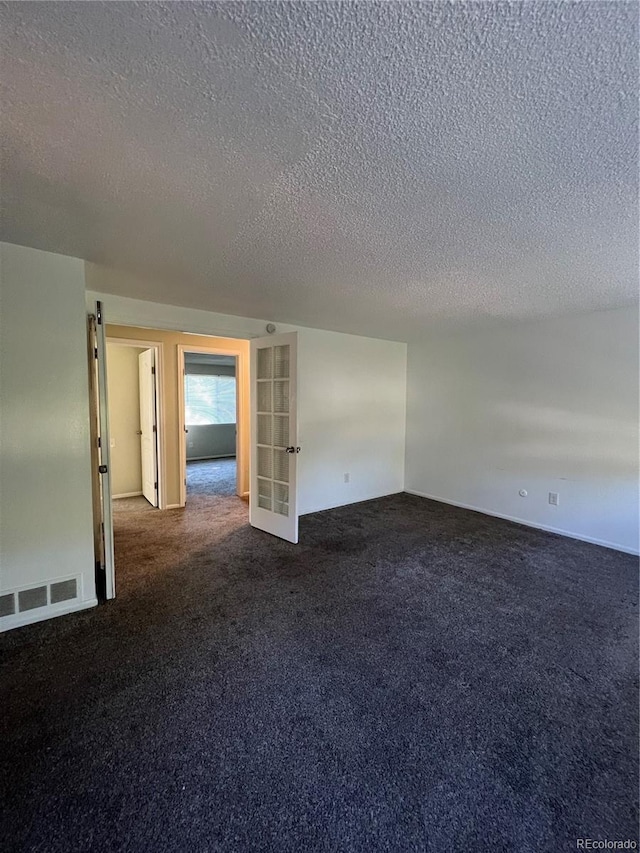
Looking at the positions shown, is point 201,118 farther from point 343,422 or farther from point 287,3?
point 343,422

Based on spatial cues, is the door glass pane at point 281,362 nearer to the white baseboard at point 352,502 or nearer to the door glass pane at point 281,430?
the door glass pane at point 281,430

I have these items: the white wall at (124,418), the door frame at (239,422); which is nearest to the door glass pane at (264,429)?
the door frame at (239,422)

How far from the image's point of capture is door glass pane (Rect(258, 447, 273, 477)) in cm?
394

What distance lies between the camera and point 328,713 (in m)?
1.67

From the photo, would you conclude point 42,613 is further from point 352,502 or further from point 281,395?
point 352,502

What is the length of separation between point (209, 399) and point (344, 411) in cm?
495

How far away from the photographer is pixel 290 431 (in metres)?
3.64

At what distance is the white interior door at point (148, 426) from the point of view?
4.90 m

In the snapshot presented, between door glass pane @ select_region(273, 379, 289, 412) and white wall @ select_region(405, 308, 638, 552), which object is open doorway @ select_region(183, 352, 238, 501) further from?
white wall @ select_region(405, 308, 638, 552)

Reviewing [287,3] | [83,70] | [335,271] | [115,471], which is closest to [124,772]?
[83,70]

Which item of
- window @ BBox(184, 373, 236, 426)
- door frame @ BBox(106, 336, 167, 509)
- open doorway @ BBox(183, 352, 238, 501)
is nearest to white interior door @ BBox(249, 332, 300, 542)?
door frame @ BBox(106, 336, 167, 509)

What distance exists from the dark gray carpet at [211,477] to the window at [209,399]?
3.38 feet

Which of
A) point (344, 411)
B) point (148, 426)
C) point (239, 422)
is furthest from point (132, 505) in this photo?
point (344, 411)

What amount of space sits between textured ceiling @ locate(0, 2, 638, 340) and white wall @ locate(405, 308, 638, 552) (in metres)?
1.56
